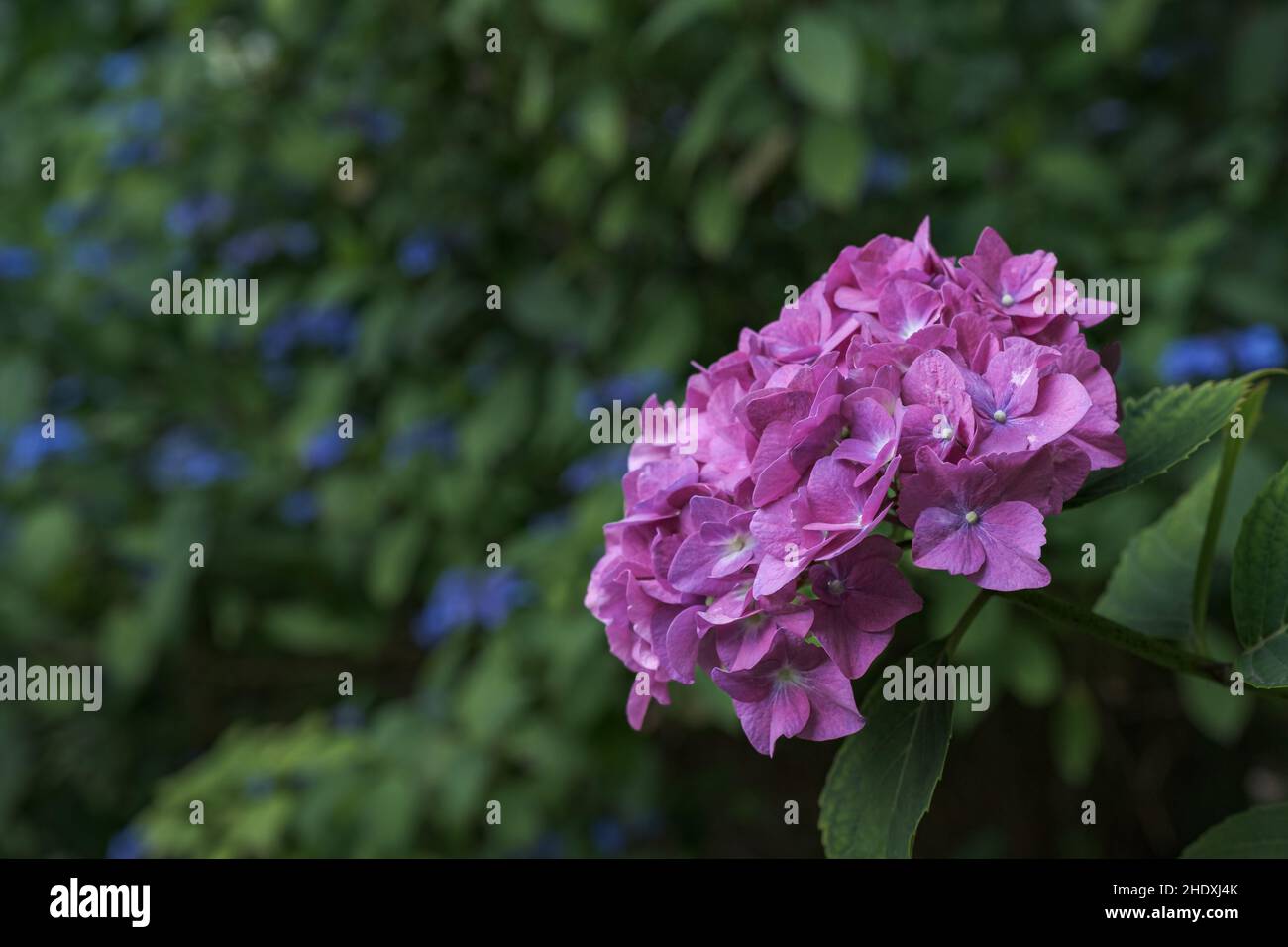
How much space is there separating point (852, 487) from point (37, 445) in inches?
78.5

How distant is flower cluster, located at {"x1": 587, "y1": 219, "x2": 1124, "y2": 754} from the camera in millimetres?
504

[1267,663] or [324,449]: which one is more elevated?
[324,449]

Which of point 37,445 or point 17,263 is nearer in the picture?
point 37,445

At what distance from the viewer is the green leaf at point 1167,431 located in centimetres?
60

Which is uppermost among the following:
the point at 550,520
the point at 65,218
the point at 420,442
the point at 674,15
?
the point at 65,218

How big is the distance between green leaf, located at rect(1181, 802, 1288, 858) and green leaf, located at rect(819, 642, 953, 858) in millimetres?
167

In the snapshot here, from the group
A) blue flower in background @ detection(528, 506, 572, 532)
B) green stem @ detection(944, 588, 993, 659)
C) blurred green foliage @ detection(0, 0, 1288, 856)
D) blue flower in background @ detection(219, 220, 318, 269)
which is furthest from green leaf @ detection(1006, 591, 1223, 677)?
blue flower in background @ detection(219, 220, 318, 269)

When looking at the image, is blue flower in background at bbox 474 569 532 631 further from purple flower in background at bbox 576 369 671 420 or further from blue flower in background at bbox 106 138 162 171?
blue flower in background at bbox 106 138 162 171

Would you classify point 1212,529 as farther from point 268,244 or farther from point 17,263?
point 17,263

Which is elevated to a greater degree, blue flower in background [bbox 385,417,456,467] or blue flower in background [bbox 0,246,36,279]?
blue flower in background [bbox 0,246,36,279]

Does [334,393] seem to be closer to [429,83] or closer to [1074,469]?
[429,83]

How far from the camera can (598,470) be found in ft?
5.84

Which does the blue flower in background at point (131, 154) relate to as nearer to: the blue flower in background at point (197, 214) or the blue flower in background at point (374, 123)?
the blue flower in background at point (197, 214)

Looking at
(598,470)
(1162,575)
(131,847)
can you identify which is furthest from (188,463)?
(1162,575)
